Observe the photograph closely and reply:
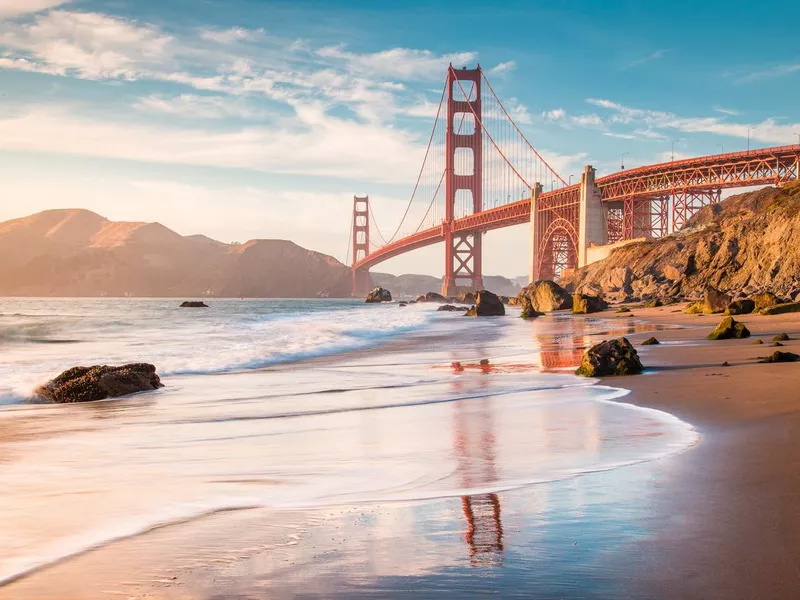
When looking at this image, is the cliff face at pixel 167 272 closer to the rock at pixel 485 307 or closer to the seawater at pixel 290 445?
the rock at pixel 485 307

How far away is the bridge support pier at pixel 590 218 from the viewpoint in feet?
218

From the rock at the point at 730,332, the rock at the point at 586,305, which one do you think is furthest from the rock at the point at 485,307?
the rock at the point at 730,332

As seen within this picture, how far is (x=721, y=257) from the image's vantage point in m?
42.8

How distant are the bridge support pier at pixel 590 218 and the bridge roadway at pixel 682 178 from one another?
0.93 meters

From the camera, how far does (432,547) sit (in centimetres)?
317

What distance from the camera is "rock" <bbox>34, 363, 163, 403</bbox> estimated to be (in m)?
9.16

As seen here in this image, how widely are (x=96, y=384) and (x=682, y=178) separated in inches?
2403

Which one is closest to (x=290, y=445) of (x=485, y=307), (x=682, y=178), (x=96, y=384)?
(x=96, y=384)

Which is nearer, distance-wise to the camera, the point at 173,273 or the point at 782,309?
the point at 782,309

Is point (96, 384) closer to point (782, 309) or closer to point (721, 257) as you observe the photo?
point (782, 309)

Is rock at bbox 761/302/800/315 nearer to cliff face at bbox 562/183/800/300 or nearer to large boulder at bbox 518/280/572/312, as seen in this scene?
cliff face at bbox 562/183/800/300

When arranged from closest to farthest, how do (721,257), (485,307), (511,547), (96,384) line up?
1. (511,547)
2. (96,384)
3. (485,307)
4. (721,257)

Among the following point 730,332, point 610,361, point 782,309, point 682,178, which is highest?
point 682,178

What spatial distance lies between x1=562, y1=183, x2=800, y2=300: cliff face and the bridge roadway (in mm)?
4716
